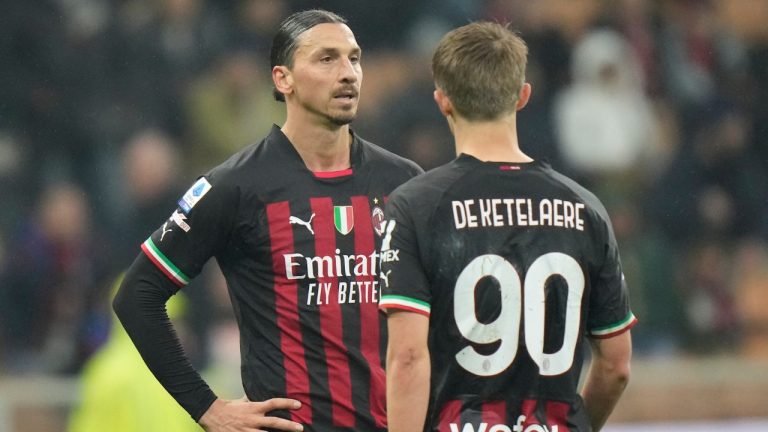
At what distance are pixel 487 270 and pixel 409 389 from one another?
368mm

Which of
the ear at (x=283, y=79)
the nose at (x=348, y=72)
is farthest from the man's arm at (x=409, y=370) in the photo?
the ear at (x=283, y=79)

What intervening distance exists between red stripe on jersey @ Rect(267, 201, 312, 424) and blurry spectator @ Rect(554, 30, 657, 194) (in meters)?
5.92

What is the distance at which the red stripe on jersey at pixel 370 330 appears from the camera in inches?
183

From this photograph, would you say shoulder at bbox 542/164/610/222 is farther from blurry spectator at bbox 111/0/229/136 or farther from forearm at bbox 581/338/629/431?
blurry spectator at bbox 111/0/229/136

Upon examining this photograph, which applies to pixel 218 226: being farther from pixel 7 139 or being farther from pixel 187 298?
pixel 7 139

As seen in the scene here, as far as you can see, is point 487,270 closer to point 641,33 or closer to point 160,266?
point 160,266

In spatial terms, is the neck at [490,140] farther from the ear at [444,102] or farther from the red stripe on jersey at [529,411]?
the red stripe on jersey at [529,411]

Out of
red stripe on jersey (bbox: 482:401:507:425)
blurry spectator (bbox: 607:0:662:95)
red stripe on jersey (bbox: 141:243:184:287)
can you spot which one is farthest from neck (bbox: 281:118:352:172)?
blurry spectator (bbox: 607:0:662:95)

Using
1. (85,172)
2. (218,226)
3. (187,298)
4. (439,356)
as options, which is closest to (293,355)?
(218,226)

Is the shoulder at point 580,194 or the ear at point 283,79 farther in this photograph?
the ear at point 283,79

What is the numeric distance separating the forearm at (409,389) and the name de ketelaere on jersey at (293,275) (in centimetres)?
87

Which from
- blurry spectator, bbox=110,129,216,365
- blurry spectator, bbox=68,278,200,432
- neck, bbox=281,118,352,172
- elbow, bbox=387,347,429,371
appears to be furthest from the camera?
blurry spectator, bbox=110,129,216,365

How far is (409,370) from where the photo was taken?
3721 mm

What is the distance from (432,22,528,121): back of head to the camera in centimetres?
385
